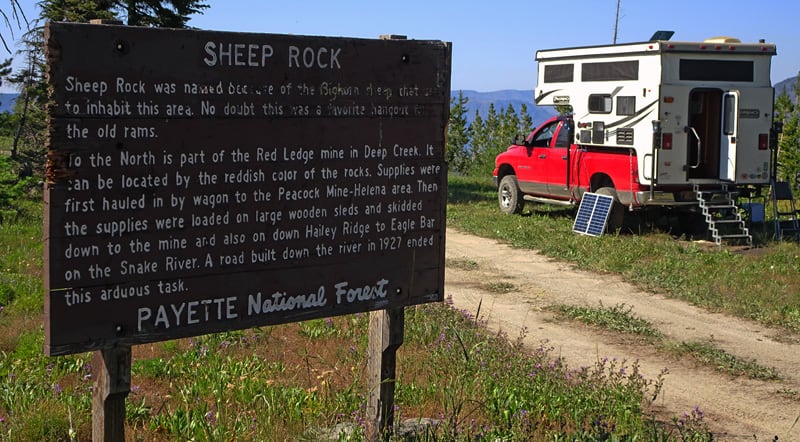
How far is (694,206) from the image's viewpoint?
51.8 feet

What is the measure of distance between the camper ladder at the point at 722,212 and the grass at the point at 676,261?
1.45ft

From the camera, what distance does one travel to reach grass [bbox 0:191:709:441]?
17.3 feet

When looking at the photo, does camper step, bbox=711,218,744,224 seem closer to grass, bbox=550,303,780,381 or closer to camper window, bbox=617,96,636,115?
camper window, bbox=617,96,636,115

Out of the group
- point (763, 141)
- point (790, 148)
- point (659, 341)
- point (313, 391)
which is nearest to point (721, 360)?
point (659, 341)

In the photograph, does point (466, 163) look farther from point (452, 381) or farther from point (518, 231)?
point (452, 381)

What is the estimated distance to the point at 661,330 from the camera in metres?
9.77

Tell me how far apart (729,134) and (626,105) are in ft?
5.66

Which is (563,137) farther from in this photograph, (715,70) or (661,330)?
(661,330)

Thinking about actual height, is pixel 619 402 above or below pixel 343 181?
below

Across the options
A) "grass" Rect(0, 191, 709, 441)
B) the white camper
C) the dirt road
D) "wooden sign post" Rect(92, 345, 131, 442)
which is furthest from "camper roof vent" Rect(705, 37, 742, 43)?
"wooden sign post" Rect(92, 345, 131, 442)

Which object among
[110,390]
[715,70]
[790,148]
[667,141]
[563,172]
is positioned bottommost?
[110,390]

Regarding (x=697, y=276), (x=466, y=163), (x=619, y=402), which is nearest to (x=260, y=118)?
(x=619, y=402)

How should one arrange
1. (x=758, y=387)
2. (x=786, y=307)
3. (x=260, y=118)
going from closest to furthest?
(x=260, y=118) < (x=758, y=387) < (x=786, y=307)

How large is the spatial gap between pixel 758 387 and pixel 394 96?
471cm
